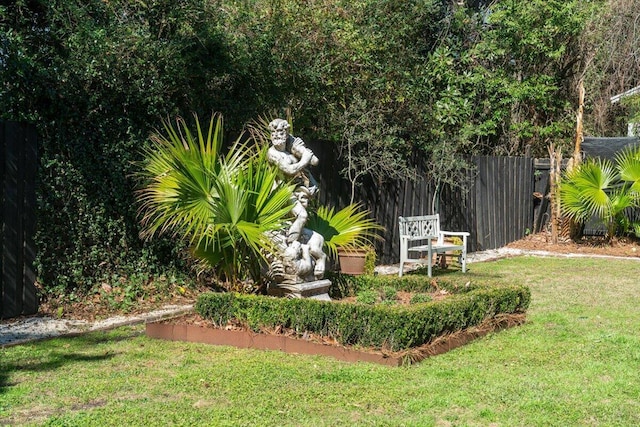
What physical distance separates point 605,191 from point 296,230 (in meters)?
10.8

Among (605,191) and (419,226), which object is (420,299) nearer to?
(419,226)

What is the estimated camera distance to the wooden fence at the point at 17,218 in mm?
7453

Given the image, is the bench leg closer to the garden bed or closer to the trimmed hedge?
the garden bed

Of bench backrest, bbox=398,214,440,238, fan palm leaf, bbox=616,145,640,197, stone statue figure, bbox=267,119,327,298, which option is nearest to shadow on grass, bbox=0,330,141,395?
stone statue figure, bbox=267,119,327,298

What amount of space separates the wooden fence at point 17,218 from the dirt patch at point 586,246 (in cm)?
1131

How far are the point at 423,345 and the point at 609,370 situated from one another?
147cm

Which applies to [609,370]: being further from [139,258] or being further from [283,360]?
[139,258]

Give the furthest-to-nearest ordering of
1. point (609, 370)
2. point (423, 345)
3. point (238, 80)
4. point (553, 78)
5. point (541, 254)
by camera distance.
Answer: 1. point (553, 78)
2. point (541, 254)
3. point (238, 80)
4. point (423, 345)
5. point (609, 370)

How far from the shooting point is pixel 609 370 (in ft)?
19.9

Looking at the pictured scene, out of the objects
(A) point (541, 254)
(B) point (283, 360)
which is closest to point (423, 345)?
(B) point (283, 360)

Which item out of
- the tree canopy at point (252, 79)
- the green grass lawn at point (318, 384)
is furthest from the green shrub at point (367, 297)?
the tree canopy at point (252, 79)

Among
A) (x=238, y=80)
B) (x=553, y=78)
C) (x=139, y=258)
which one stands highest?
(x=553, y=78)

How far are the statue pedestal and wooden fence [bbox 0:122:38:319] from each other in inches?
95.8

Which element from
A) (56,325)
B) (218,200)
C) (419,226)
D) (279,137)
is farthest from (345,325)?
(419,226)
